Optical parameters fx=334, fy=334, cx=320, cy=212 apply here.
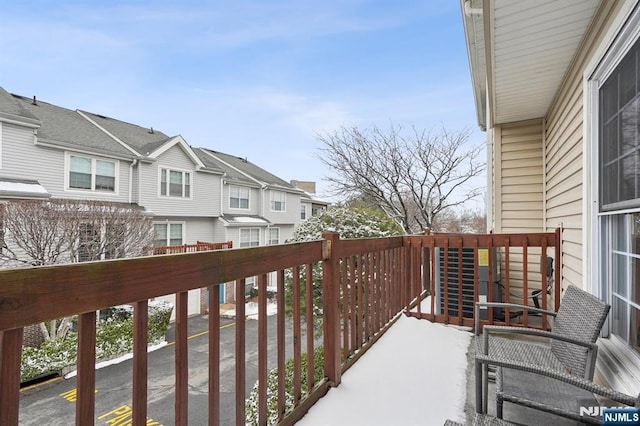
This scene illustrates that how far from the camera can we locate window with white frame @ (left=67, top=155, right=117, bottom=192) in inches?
402

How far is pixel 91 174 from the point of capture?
1061 cm

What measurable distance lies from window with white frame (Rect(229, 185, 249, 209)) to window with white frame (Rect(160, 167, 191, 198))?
2.40 m

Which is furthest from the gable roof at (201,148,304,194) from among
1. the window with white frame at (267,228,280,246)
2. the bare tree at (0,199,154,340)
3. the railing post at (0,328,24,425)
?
the railing post at (0,328,24,425)

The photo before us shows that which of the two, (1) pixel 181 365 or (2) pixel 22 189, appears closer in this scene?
(1) pixel 181 365

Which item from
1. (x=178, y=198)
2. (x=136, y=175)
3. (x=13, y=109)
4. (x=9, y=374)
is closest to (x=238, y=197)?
(x=178, y=198)

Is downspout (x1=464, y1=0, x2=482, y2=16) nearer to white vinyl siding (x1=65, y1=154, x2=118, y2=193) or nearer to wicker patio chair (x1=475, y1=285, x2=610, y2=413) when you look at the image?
wicker patio chair (x1=475, y1=285, x2=610, y2=413)

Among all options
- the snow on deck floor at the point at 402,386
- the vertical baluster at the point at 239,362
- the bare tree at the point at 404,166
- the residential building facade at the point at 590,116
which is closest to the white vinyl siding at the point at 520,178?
the residential building facade at the point at 590,116

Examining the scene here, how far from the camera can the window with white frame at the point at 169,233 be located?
480 inches

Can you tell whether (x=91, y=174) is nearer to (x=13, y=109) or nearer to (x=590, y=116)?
(x=13, y=109)

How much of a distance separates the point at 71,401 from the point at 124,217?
5.87 metres

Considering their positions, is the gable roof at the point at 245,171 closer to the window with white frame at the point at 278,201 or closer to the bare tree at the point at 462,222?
the window with white frame at the point at 278,201

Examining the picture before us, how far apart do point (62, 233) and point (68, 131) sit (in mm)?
4509

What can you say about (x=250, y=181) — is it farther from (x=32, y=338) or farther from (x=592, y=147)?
(x=592, y=147)

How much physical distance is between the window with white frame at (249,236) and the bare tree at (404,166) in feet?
18.9
